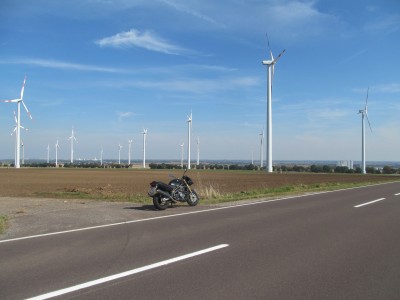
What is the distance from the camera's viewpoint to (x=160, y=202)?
15.4 m

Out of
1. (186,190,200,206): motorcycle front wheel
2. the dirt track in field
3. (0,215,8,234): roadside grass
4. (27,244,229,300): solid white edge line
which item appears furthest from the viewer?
the dirt track in field

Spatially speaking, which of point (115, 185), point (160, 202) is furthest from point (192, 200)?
point (115, 185)

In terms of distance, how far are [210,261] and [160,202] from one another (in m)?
8.29

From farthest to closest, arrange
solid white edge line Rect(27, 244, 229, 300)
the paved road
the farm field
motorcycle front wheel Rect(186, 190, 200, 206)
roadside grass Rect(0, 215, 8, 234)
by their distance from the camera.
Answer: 1. the farm field
2. motorcycle front wheel Rect(186, 190, 200, 206)
3. roadside grass Rect(0, 215, 8, 234)
4. the paved road
5. solid white edge line Rect(27, 244, 229, 300)

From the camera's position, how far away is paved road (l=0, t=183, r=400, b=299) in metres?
5.77

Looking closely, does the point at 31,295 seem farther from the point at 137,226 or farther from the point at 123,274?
the point at 137,226

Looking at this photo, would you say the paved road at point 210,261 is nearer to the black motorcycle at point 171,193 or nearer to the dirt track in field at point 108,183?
the black motorcycle at point 171,193

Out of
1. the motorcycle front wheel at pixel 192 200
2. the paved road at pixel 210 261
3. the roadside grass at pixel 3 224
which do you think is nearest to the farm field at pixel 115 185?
the motorcycle front wheel at pixel 192 200

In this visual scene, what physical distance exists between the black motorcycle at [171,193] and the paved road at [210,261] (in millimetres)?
3430

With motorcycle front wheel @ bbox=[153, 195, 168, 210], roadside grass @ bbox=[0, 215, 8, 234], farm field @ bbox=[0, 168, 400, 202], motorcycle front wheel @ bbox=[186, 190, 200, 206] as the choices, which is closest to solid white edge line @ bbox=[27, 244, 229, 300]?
roadside grass @ bbox=[0, 215, 8, 234]

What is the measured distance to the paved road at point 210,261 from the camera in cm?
577

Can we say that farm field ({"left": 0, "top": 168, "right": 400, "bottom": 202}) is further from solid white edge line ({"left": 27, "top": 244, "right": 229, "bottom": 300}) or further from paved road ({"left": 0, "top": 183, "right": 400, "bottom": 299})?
solid white edge line ({"left": 27, "top": 244, "right": 229, "bottom": 300})

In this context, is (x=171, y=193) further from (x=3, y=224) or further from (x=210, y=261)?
(x=210, y=261)

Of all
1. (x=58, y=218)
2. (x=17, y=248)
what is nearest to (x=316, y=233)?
(x=17, y=248)
